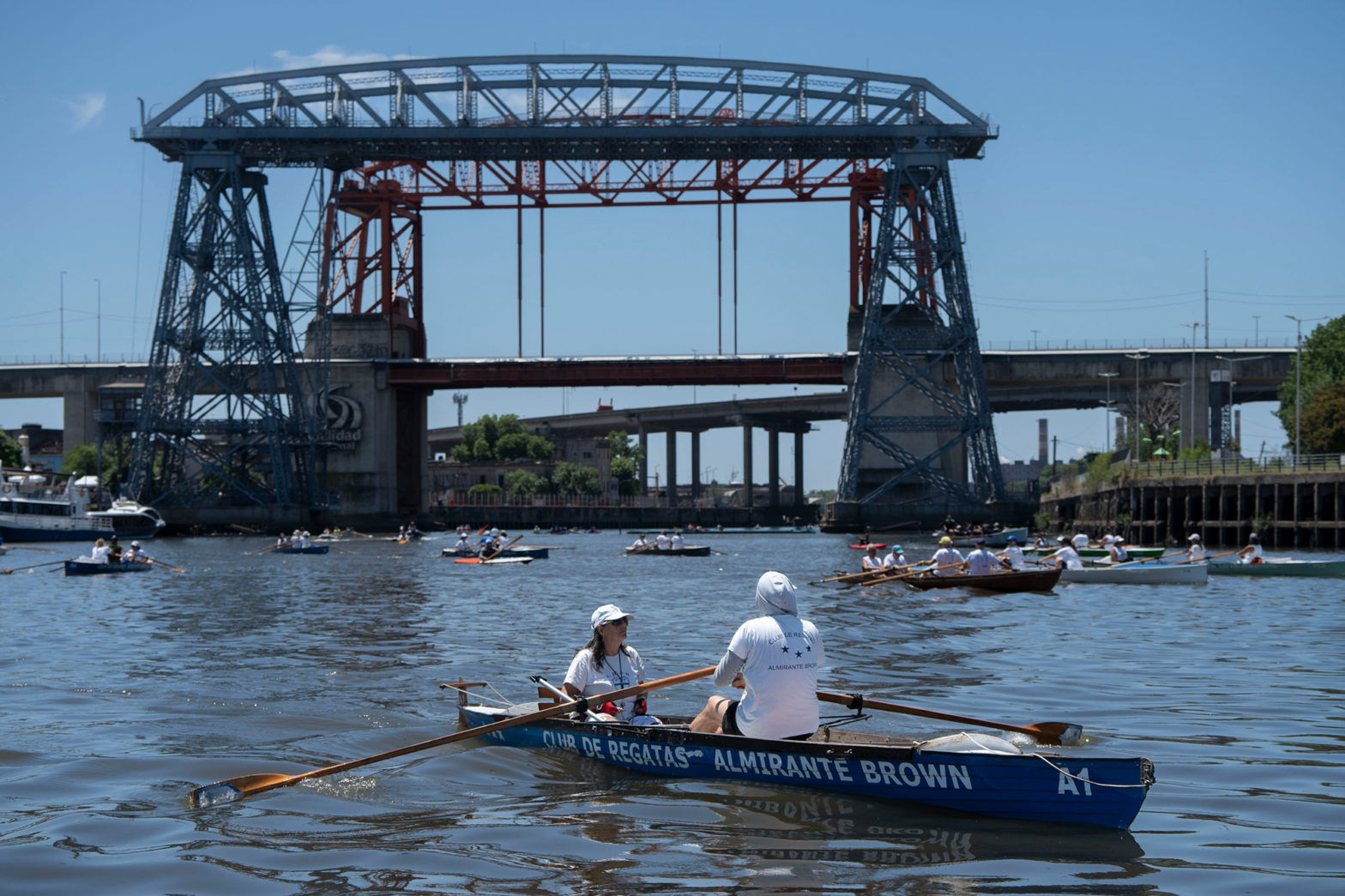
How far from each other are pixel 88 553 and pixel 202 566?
54.8ft

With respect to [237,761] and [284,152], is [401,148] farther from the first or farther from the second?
[237,761]

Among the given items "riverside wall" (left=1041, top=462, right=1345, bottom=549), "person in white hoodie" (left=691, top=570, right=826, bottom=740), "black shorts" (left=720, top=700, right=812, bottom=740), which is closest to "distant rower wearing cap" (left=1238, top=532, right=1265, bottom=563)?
"riverside wall" (left=1041, top=462, right=1345, bottom=549)

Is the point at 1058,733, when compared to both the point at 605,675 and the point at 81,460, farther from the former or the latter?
the point at 81,460

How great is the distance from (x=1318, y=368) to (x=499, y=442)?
4609 inches

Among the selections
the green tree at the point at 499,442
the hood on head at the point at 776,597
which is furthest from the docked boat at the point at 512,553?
the green tree at the point at 499,442

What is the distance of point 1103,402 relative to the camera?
403 feet

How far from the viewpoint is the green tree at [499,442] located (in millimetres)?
182750

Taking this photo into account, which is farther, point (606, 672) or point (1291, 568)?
point (1291, 568)

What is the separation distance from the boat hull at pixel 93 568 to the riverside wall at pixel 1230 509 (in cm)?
4882

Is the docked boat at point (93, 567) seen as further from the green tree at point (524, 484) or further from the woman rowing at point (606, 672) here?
the green tree at point (524, 484)

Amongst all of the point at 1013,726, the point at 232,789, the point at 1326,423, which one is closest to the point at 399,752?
the point at 232,789

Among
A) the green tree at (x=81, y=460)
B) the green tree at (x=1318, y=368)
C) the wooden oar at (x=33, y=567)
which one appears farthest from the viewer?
the green tree at (x=81, y=460)

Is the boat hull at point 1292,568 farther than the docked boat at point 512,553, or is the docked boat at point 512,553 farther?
the docked boat at point 512,553

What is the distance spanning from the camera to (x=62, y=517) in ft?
259
